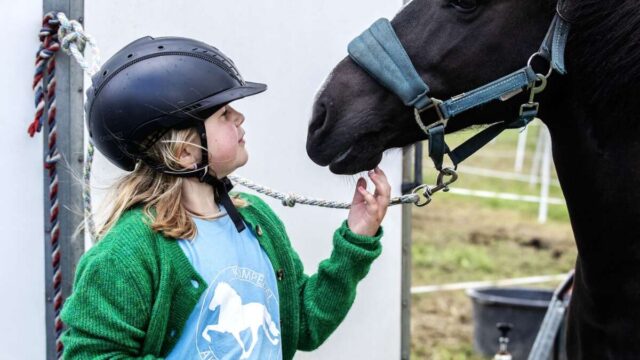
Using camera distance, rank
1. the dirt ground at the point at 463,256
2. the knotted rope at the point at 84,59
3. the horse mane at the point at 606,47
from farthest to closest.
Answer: the dirt ground at the point at 463,256 → the knotted rope at the point at 84,59 → the horse mane at the point at 606,47

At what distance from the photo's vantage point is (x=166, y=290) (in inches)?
76.3

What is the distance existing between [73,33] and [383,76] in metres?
0.97

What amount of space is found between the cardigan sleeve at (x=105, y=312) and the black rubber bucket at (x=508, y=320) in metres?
3.65

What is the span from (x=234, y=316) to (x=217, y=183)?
34 cm

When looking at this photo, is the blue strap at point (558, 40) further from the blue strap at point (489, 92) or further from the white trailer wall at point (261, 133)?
the white trailer wall at point (261, 133)

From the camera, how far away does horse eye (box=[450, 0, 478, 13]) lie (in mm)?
2092

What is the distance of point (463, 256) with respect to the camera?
7.81 metres

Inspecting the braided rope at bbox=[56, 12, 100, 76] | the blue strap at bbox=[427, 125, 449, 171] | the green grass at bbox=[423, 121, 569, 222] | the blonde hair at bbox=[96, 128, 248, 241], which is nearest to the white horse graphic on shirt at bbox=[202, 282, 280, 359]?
the blonde hair at bbox=[96, 128, 248, 241]

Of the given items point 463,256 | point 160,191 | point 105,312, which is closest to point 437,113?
point 160,191

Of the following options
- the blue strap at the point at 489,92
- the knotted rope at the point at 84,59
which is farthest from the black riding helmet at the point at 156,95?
the blue strap at the point at 489,92

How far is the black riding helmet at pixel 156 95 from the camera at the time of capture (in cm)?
205

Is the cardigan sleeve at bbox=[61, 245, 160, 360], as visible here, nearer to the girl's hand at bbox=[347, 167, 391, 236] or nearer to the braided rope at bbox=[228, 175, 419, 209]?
the girl's hand at bbox=[347, 167, 391, 236]

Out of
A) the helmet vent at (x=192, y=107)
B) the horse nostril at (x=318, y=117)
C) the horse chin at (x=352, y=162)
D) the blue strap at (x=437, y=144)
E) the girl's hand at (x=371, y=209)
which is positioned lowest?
the girl's hand at (x=371, y=209)

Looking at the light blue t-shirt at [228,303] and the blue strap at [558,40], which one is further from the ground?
the blue strap at [558,40]
